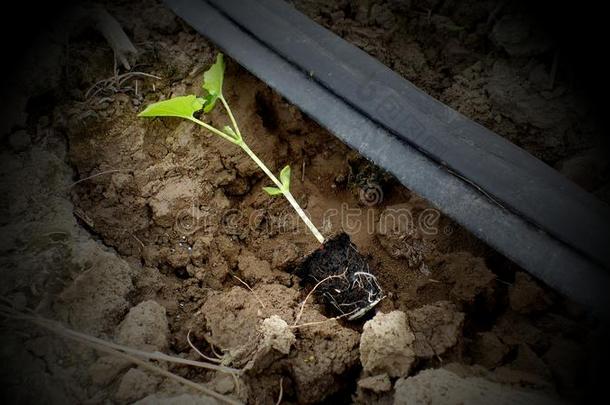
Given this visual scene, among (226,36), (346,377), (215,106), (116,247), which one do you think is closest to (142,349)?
(116,247)

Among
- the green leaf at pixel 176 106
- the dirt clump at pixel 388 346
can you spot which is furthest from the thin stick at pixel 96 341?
the green leaf at pixel 176 106

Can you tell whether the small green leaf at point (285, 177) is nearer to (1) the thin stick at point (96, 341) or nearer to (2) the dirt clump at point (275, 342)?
(2) the dirt clump at point (275, 342)

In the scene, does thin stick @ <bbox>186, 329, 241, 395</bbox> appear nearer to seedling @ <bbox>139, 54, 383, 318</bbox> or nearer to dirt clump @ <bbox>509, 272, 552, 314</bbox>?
seedling @ <bbox>139, 54, 383, 318</bbox>

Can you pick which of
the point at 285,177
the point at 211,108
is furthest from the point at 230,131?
the point at 285,177

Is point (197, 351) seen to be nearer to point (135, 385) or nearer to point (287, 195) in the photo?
point (135, 385)

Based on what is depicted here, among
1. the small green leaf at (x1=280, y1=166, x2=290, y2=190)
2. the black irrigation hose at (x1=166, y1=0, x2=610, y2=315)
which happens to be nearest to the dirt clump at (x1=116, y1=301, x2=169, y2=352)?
the small green leaf at (x1=280, y1=166, x2=290, y2=190)

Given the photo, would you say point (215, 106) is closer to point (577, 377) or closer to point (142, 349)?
point (142, 349)
